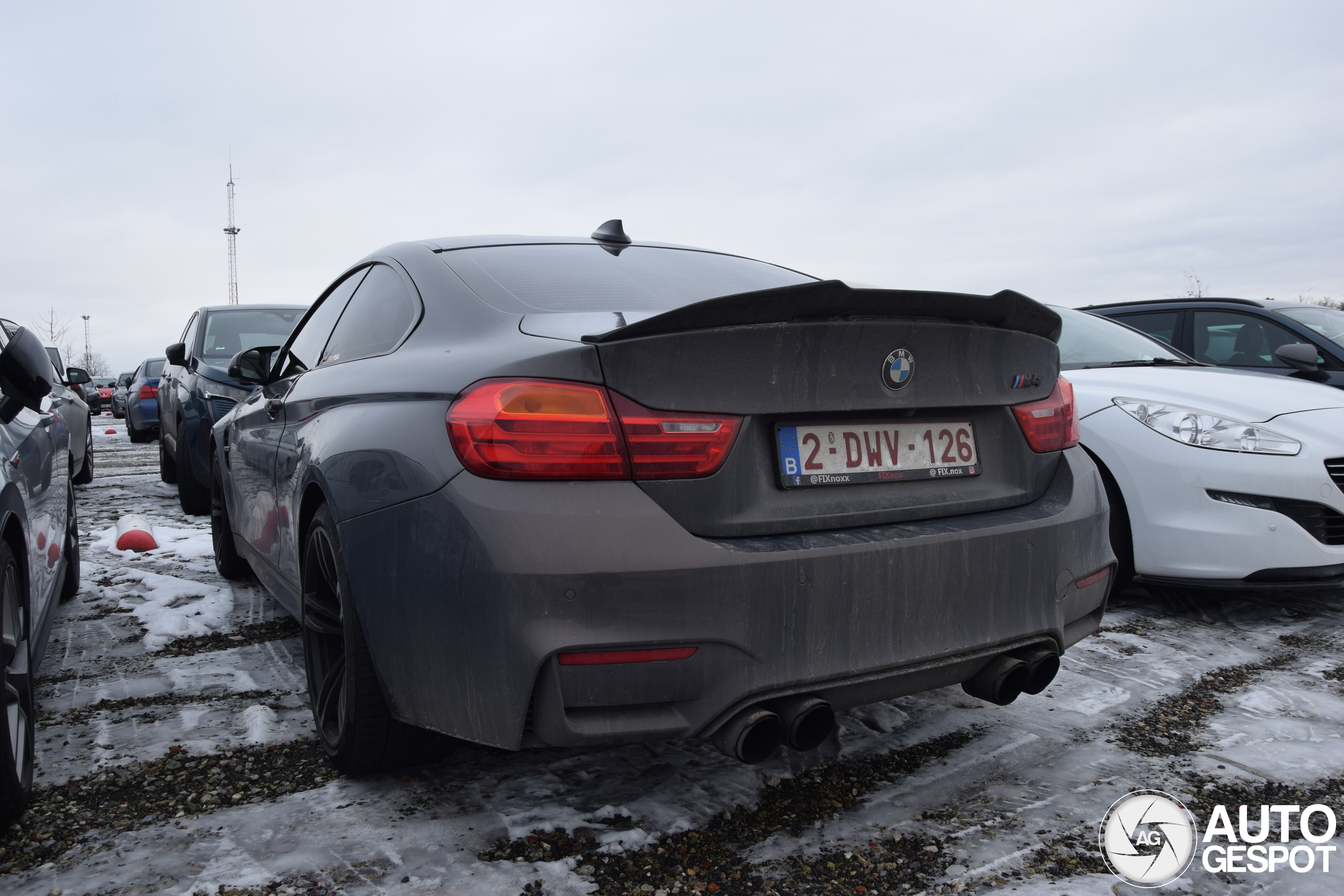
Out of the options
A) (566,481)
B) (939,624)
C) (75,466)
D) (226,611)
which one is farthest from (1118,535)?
(75,466)

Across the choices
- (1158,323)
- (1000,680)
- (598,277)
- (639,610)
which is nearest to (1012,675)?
(1000,680)

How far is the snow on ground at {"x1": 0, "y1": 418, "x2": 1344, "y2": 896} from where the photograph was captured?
1.97m

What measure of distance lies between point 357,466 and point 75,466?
744 cm

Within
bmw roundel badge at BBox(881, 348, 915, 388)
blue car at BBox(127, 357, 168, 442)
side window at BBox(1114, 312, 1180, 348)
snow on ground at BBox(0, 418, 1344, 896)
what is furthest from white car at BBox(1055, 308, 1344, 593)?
blue car at BBox(127, 357, 168, 442)

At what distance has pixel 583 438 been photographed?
70.6 inches

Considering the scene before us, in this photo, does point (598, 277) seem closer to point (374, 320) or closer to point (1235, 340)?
point (374, 320)

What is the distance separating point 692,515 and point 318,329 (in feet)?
7.15

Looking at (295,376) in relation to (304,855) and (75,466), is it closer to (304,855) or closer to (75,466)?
(304,855)

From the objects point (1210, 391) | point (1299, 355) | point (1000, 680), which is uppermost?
point (1299, 355)

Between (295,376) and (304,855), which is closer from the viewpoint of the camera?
(304,855)

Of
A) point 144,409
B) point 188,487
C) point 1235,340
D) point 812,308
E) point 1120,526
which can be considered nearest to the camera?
point 812,308

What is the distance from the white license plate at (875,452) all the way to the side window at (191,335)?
6.87 meters

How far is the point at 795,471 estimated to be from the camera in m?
1.95

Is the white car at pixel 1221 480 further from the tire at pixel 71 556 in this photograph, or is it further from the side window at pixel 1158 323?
the tire at pixel 71 556
